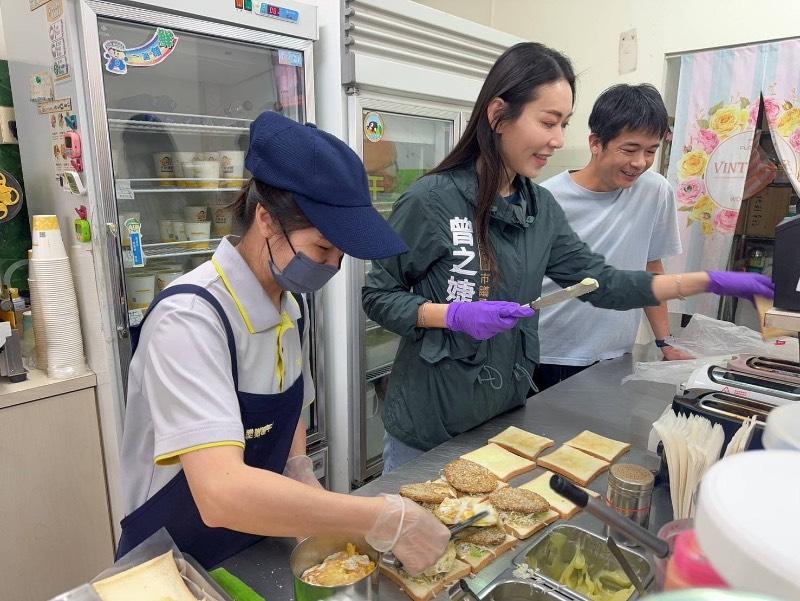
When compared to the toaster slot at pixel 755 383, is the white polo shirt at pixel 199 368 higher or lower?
higher

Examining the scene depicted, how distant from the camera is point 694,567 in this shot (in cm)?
40

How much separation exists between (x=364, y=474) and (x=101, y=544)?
131cm

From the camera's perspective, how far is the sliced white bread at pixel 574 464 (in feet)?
4.67

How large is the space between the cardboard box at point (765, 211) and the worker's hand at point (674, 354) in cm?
207

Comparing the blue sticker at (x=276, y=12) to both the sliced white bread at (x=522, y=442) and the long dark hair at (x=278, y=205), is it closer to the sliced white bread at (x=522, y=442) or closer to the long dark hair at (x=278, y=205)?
the long dark hair at (x=278, y=205)

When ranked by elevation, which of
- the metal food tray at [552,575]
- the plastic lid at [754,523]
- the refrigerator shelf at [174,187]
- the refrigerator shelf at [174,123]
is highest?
the refrigerator shelf at [174,123]

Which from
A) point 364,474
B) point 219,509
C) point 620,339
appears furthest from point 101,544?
point 620,339

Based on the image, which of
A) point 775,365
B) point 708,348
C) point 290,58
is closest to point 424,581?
point 775,365

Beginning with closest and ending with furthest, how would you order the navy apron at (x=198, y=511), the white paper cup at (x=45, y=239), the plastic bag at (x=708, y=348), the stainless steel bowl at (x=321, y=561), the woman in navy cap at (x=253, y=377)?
the stainless steel bowl at (x=321, y=561), the woman in navy cap at (x=253, y=377), the navy apron at (x=198, y=511), the plastic bag at (x=708, y=348), the white paper cup at (x=45, y=239)

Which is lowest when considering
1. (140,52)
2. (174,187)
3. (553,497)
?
(553,497)

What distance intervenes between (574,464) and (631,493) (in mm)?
331

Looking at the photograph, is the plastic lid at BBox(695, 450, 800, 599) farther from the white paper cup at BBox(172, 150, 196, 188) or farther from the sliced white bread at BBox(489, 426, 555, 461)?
the white paper cup at BBox(172, 150, 196, 188)

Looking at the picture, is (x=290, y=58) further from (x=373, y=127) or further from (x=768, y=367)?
(x=768, y=367)

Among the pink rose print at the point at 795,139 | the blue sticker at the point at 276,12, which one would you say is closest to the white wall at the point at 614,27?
the pink rose print at the point at 795,139
